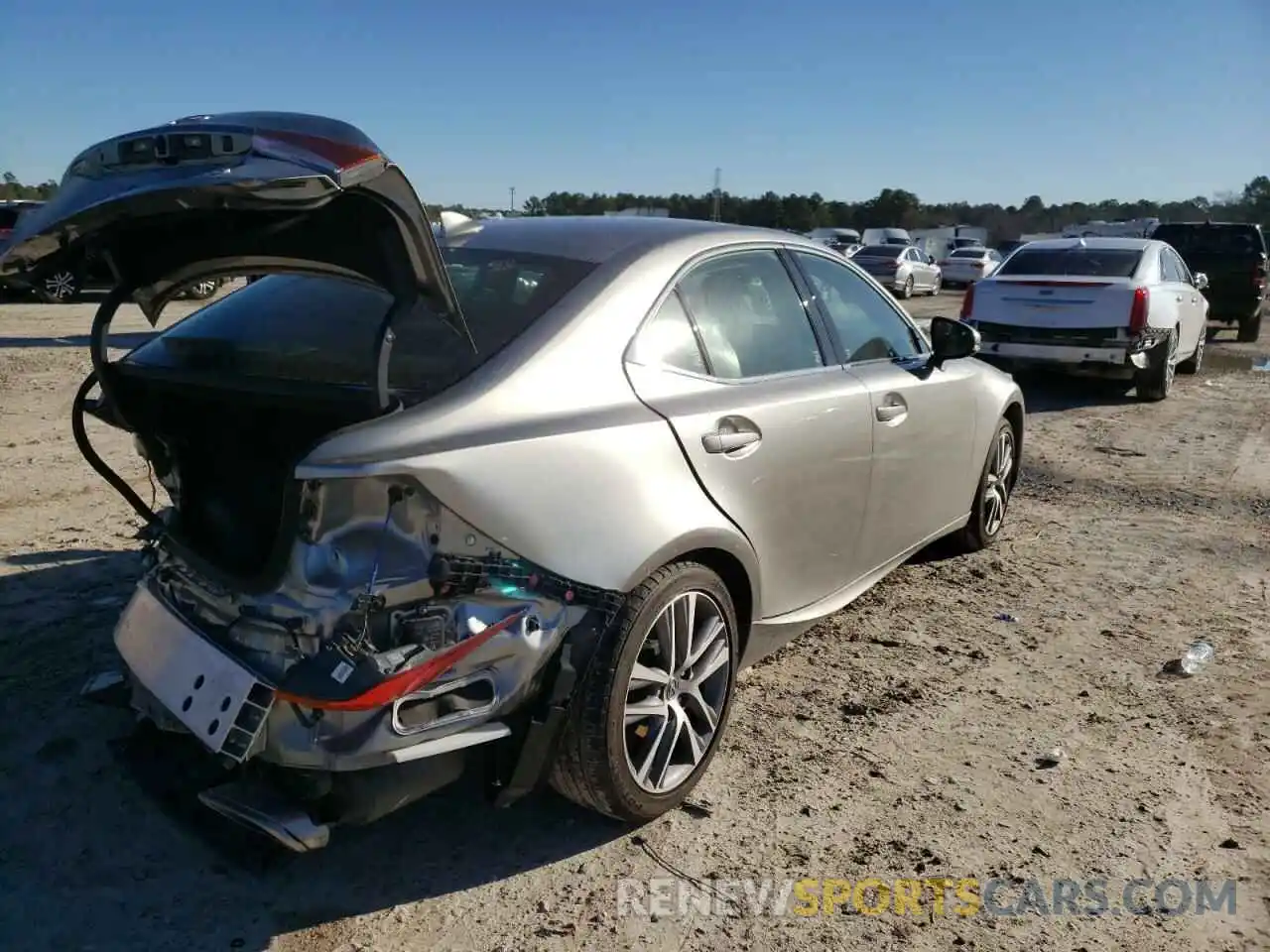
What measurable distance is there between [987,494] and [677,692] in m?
2.87

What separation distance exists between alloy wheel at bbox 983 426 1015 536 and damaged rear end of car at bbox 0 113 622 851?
3.22m

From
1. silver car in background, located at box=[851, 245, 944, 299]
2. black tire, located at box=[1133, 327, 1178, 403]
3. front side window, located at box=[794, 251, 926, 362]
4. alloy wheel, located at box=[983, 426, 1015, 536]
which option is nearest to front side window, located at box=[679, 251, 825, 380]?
front side window, located at box=[794, 251, 926, 362]

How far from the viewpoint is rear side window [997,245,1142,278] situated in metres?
10.2

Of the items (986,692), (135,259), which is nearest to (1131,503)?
(986,692)

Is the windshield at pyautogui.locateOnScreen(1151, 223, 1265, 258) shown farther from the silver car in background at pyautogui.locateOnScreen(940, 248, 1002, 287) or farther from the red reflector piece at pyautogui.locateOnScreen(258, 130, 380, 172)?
the red reflector piece at pyautogui.locateOnScreen(258, 130, 380, 172)

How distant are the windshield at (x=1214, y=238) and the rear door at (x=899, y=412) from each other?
15022mm

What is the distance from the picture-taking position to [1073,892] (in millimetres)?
2723

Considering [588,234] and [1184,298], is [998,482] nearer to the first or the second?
[588,234]

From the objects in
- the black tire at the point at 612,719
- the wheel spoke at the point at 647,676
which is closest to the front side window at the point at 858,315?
the black tire at the point at 612,719

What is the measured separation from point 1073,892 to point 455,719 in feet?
5.71

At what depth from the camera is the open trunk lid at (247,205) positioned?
6.70 ft

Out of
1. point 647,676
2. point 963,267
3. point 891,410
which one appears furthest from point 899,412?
point 963,267

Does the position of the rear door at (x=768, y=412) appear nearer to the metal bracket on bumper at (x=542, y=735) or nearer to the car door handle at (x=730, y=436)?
the car door handle at (x=730, y=436)

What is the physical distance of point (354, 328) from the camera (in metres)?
2.94
